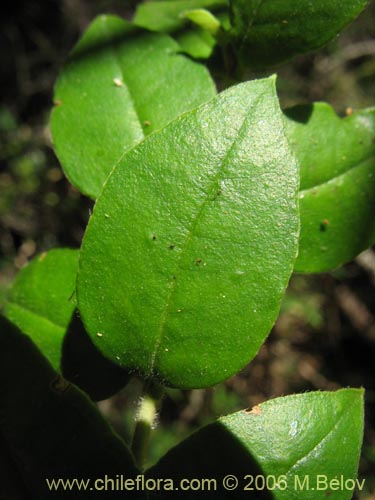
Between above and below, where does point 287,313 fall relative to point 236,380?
above

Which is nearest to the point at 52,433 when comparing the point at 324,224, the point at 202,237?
the point at 202,237

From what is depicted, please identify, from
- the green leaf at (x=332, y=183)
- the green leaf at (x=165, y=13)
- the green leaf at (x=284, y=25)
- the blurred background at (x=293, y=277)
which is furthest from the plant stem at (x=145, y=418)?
the blurred background at (x=293, y=277)

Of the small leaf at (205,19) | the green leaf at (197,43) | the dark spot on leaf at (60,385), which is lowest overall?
the dark spot on leaf at (60,385)

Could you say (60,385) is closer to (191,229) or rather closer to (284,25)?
(191,229)

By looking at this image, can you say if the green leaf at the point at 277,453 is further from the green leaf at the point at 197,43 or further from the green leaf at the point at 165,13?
the green leaf at the point at 165,13

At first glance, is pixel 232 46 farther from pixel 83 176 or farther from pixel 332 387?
pixel 332 387

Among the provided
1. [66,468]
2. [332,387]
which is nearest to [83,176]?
[66,468]

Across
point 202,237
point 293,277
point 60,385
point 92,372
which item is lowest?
point 293,277
